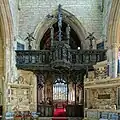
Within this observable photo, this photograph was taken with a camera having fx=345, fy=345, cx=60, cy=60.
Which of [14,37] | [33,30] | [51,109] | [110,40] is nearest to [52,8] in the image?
[33,30]

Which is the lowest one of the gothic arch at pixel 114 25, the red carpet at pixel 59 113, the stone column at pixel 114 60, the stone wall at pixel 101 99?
the red carpet at pixel 59 113

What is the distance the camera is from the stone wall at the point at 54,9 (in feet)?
68.2

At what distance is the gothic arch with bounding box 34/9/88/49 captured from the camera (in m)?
20.8

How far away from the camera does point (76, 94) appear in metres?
20.7

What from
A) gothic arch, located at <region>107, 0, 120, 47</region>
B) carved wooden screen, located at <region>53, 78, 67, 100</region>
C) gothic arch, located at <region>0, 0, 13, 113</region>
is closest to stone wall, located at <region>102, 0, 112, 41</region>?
gothic arch, located at <region>107, 0, 120, 47</region>

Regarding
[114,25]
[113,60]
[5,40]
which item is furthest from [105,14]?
[5,40]

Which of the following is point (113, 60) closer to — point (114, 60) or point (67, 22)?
point (114, 60)

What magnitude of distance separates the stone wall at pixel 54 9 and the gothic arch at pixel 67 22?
0.20 meters

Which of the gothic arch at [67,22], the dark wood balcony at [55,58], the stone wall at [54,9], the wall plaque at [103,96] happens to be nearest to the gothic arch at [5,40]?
the dark wood balcony at [55,58]

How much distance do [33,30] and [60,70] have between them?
3163 mm

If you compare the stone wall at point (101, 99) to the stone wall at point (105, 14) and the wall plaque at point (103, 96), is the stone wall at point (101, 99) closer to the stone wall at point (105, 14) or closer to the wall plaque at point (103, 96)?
the wall plaque at point (103, 96)

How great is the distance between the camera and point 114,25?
18.0 m

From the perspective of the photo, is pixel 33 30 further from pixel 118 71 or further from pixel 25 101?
pixel 118 71

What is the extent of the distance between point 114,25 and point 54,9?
4.53 meters
